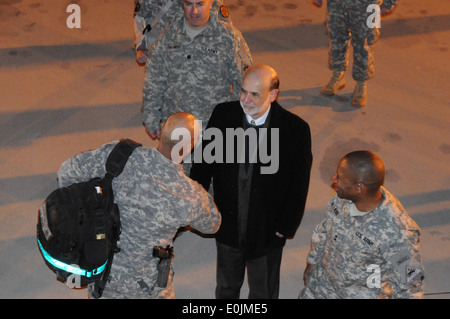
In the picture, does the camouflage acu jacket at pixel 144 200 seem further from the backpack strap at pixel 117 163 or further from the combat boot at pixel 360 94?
the combat boot at pixel 360 94

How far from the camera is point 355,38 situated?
5383mm

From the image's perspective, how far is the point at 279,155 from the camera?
333 centimetres

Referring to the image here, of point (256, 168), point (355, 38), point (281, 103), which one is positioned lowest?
point (281, 103)

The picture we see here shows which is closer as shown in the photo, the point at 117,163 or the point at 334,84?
the point at 117,163

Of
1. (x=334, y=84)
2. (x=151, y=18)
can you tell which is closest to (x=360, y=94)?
(x=334, y=84)

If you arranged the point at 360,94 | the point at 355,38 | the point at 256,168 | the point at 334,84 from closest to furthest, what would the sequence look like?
the point at 256,168, the point at 355,38, the point at 360,94, the point at 334,84

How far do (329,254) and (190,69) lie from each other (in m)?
1.42

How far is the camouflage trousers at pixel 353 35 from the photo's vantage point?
5199 millimetres

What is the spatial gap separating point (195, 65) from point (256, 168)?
913 mm

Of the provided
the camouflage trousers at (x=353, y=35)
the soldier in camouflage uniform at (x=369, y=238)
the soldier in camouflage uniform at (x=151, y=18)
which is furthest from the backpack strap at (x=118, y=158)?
the camouflage trousers at (x=353, y=35)

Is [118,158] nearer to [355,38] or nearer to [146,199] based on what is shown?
[146,199]

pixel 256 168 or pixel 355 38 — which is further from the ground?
pixel 355 38

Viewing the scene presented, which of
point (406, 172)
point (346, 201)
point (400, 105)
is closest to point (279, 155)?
point (346, 201)

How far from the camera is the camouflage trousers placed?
520cm
